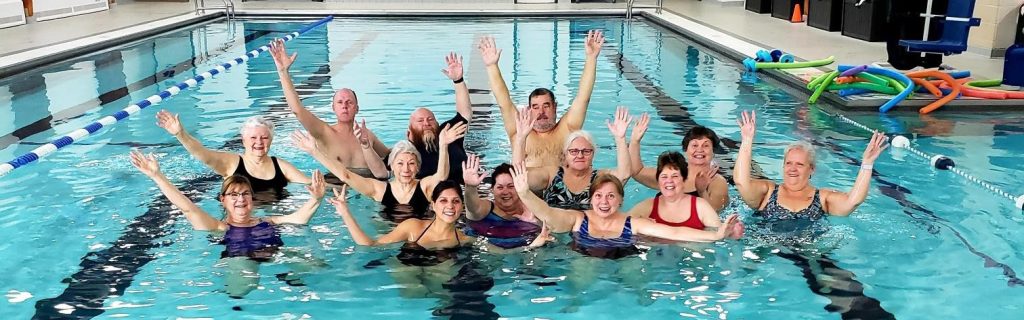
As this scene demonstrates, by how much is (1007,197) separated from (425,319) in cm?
358

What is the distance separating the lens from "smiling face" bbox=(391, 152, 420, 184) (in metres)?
4.65

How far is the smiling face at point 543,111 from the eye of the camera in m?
5.18

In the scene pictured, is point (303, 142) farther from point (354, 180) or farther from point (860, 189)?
point (860, 189)

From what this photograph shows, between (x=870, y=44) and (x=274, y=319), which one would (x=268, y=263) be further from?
(x=870, y=44)

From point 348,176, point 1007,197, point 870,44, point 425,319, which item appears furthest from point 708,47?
point 425,319

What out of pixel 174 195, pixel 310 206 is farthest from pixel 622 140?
pixel 174 195

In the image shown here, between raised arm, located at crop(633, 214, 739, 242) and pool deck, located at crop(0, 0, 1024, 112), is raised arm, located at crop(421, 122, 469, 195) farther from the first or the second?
pool deck, located at crop(0, 0, 1024, 112)

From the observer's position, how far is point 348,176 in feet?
16.1

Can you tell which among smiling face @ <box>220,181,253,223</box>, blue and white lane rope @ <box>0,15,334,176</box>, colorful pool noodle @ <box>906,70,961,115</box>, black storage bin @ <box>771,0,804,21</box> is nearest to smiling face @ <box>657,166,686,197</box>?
smiling face @ <box>220,181,253,223</box>

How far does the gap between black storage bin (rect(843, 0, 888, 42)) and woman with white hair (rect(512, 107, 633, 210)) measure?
838 centimetres

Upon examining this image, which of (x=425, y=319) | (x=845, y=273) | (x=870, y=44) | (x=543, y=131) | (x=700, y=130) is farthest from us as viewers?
(x=870, y=44)

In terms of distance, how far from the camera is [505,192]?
4605mm

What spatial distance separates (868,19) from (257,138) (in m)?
9.76

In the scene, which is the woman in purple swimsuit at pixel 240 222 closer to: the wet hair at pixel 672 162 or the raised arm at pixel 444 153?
the raised arm at pixel 444 153
